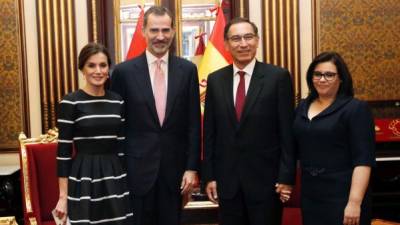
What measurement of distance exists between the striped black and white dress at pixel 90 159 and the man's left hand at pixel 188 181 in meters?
0.26

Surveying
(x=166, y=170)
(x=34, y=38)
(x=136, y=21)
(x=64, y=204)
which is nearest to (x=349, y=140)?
(x=166, y=170)

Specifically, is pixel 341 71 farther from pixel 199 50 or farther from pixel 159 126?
pixel 199 50

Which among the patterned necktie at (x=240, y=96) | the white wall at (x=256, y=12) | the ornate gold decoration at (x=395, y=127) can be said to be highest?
the white wall at (x=256, y=12)

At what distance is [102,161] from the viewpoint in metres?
2.04

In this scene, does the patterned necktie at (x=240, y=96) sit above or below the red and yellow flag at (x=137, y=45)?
below

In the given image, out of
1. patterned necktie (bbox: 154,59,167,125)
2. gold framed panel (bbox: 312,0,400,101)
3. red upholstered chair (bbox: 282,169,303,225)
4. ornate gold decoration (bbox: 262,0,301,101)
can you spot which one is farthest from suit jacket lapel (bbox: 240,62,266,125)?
gold framed panel (bbox: 312,0,400,101)

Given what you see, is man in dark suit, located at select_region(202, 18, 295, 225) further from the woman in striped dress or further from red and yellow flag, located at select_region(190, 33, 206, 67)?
red and yellow flag, located at select_region(190, 33, 206, 67)

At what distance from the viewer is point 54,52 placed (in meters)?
3.71

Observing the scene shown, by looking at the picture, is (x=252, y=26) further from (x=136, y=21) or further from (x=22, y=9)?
(x=22, y=9)

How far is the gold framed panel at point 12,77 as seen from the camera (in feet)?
12.1

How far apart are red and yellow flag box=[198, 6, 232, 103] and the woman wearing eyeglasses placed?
160 cm

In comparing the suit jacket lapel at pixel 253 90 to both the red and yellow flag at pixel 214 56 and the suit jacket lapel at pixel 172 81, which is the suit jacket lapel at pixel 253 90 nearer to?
the suit jacket lapel at pixel 172 81

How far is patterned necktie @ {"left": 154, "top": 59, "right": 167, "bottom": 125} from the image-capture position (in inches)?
84.0

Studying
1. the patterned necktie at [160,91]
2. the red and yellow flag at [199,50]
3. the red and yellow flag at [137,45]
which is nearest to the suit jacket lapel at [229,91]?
the patterned necktie at [160,91]
